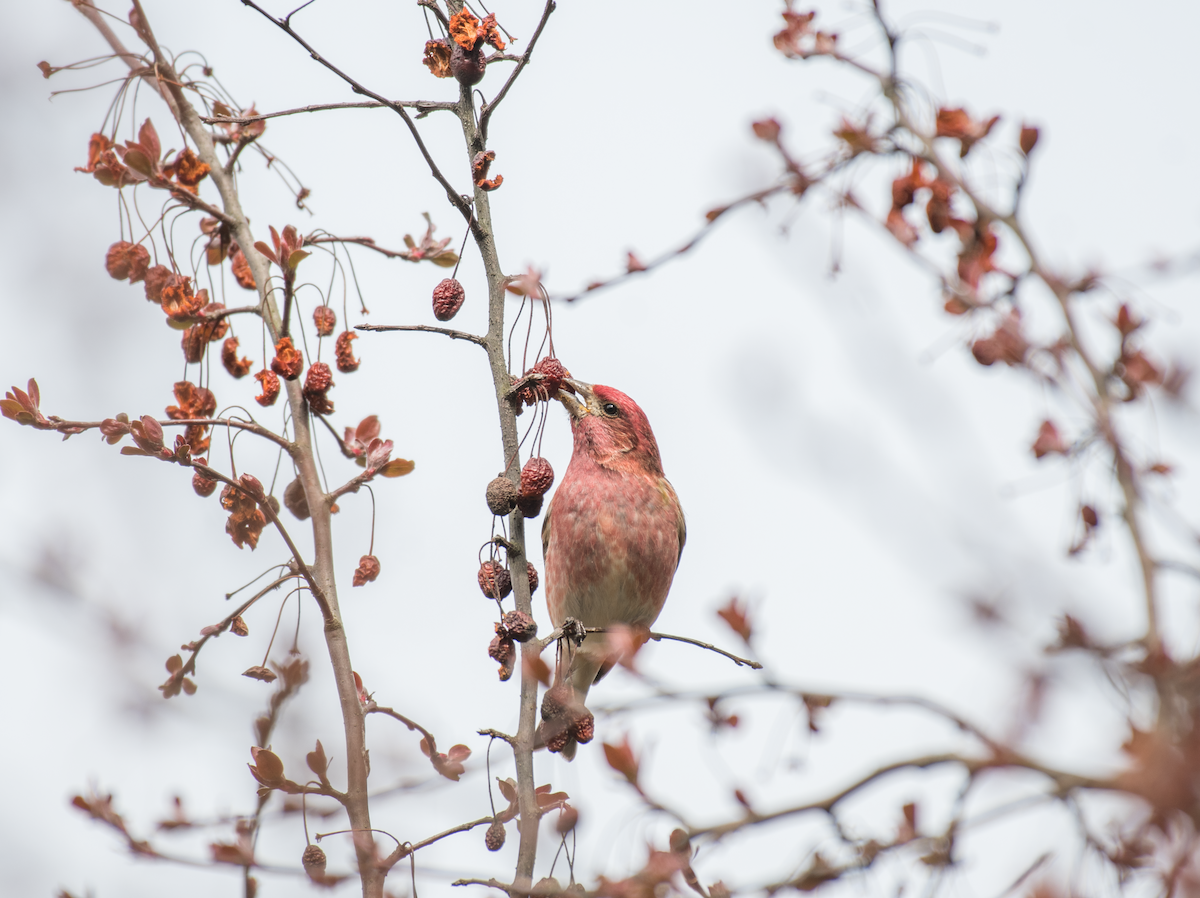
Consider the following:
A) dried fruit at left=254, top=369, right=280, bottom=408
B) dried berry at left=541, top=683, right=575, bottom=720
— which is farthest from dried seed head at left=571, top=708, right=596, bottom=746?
dried fruit at left=254, top=369, right=280, bottom=408

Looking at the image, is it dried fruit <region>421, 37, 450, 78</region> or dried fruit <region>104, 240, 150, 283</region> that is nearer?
dried fruit <region>421, 37, 450, 78</region>

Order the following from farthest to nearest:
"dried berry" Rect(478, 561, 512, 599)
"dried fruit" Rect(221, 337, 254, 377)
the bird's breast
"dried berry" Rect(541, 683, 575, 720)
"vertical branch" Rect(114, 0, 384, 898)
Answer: the bird's breast < "dried fruit" Rect(221, 337, 254, 377) < "dried berry" Rect(478, 561, 512, 599) < "vertical branch" Rect(114, 0, 384, 898) < "dried berry" Rect(541, 683, 575, 720)

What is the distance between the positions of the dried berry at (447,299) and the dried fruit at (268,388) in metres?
0.56

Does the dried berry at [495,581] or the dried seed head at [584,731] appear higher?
the dried berry at [495,581]

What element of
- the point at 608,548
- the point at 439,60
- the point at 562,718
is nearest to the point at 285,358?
the point at 439,60

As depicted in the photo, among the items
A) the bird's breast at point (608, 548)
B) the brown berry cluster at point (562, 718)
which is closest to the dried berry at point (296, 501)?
the brown berry cluster at point (562, 718)

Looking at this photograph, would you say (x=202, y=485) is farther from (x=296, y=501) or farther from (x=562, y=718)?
(x=562, y=718)

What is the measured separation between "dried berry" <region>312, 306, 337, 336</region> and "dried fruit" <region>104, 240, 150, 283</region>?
580 mm

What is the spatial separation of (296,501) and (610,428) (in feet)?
10.2

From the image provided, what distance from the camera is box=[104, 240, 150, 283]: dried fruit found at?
13.2ft

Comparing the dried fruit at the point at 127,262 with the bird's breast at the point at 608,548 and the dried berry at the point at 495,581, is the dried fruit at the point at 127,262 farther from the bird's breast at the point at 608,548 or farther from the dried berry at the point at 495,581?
the bird's breast at the point at 608,548

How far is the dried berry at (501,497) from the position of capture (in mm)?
3568

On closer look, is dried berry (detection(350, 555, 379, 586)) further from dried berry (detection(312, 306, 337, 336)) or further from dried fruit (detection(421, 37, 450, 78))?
dried fruit (detection(421, 37, 450, 78))

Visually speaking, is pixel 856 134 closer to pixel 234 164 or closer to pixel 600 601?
pixel 234 164
